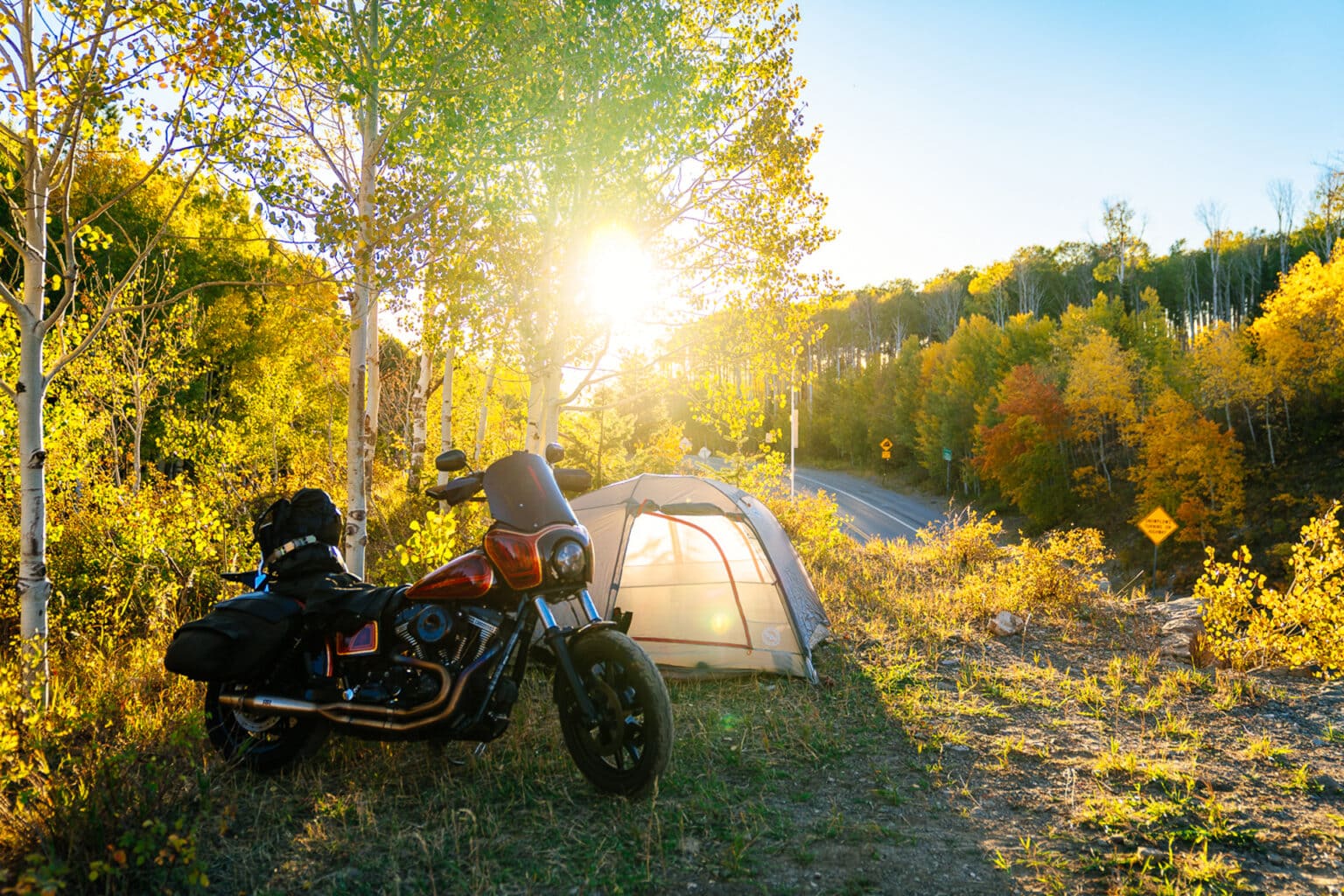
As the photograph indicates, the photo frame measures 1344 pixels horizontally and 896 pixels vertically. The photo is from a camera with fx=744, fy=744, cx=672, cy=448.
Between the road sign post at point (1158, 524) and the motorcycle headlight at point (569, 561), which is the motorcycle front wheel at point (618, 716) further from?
the road sign post at point (1158, 524)

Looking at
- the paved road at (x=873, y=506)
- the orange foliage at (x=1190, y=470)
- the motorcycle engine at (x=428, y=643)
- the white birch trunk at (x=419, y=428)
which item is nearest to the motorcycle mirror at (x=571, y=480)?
the motorcycle engine at (x=428, y=643)

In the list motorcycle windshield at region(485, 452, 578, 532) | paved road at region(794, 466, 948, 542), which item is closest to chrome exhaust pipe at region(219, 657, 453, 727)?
motorcycle windshield at region(485, 452, 578, 532)

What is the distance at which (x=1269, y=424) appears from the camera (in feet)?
103

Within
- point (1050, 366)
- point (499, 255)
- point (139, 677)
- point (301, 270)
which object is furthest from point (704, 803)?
point (1050, 366)

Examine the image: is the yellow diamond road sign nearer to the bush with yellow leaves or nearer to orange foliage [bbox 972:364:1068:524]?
orange foliage [bbox 972:364:1068:524]

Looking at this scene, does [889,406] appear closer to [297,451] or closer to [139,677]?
[297,451]

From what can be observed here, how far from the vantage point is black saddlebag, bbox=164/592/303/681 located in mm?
3369

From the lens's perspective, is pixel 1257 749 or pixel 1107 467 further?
pixel 1107 467

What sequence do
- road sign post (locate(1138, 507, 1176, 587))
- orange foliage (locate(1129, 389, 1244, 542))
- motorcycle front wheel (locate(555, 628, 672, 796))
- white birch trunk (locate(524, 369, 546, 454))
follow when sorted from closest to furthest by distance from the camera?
motorcycle front wheel (locate(555, 628, 672, 796))
white birch trunk (locate(524, 369, 546, 454))
road sign post (locate(1138, 507, 1176, 587))
orange foliage (locate(1129, 389, 1244, 542))

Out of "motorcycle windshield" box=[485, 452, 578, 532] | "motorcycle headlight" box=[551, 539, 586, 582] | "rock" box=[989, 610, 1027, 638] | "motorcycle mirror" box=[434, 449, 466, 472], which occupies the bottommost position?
"rock" box=[989, 610, 1027, 638]

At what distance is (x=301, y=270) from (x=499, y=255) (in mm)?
3384

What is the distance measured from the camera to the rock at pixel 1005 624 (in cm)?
701

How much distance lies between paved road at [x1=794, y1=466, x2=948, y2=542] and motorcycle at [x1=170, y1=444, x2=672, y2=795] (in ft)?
81.3

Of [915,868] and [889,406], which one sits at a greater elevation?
[889,406]
